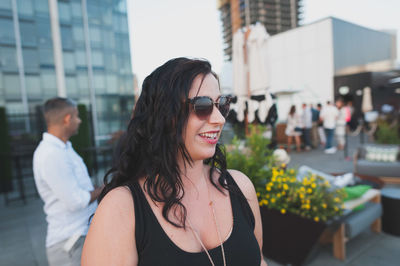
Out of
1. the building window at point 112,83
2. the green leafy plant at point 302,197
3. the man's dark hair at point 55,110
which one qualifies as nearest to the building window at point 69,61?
the building window at point 112,83

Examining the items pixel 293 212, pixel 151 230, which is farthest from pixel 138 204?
pixel 293 212

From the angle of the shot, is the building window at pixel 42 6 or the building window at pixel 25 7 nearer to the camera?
the building window at pixel 25 7

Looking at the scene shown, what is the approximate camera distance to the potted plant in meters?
2.50

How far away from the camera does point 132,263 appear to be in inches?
36.9

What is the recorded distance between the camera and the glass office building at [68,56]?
7.30 meters

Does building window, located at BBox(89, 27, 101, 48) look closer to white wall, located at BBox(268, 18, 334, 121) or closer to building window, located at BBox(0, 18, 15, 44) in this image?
building window, located at BBox(0, 18, 15, 44)

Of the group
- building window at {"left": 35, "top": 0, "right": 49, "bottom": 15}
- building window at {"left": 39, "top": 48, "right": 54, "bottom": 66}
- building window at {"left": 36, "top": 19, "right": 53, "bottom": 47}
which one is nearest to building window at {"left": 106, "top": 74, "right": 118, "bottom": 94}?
building window at {"left": 39, "top": 48, "right": 54, "bottom": 66}

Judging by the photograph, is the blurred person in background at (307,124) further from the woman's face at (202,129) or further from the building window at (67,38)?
the woman's face at (202,129)

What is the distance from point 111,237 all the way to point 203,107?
63 centimetres

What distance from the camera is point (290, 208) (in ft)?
8.67

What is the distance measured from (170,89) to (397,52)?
41.0m

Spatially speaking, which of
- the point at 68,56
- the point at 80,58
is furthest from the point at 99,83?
the point at 68,56

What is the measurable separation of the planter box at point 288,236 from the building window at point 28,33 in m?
8.44

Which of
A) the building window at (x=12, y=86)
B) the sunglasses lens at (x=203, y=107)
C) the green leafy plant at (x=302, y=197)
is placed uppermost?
the building window at (x=12, y=86)
